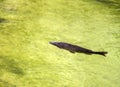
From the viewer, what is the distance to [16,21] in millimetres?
8391

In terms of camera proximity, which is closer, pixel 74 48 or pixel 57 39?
pixel 74 48

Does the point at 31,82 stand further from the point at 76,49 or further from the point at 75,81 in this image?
the point at 76,49

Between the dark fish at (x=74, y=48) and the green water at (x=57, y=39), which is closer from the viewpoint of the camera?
the green water at (x=57, y=39)

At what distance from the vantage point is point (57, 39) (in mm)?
7566

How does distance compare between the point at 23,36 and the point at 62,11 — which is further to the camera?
the point at 62,11

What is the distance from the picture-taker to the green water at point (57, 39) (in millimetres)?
5884

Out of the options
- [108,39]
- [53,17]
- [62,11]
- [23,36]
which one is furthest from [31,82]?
[62,11]

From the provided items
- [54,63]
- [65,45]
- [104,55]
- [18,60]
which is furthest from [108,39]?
[18,60]

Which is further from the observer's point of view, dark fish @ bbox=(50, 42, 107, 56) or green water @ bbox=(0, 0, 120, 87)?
dark fish @ bbox=(50, 42, 107, 56)

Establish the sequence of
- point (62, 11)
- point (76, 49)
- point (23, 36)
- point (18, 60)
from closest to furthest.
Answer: point (18, 60)
point (76, 49)
point (23, 36)
point (62, 11)

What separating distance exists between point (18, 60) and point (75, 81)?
146cm

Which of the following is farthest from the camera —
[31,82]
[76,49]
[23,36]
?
[23,36]

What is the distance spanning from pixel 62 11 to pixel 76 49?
320 centimetres

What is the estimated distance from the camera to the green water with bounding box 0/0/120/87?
19.3 ft
